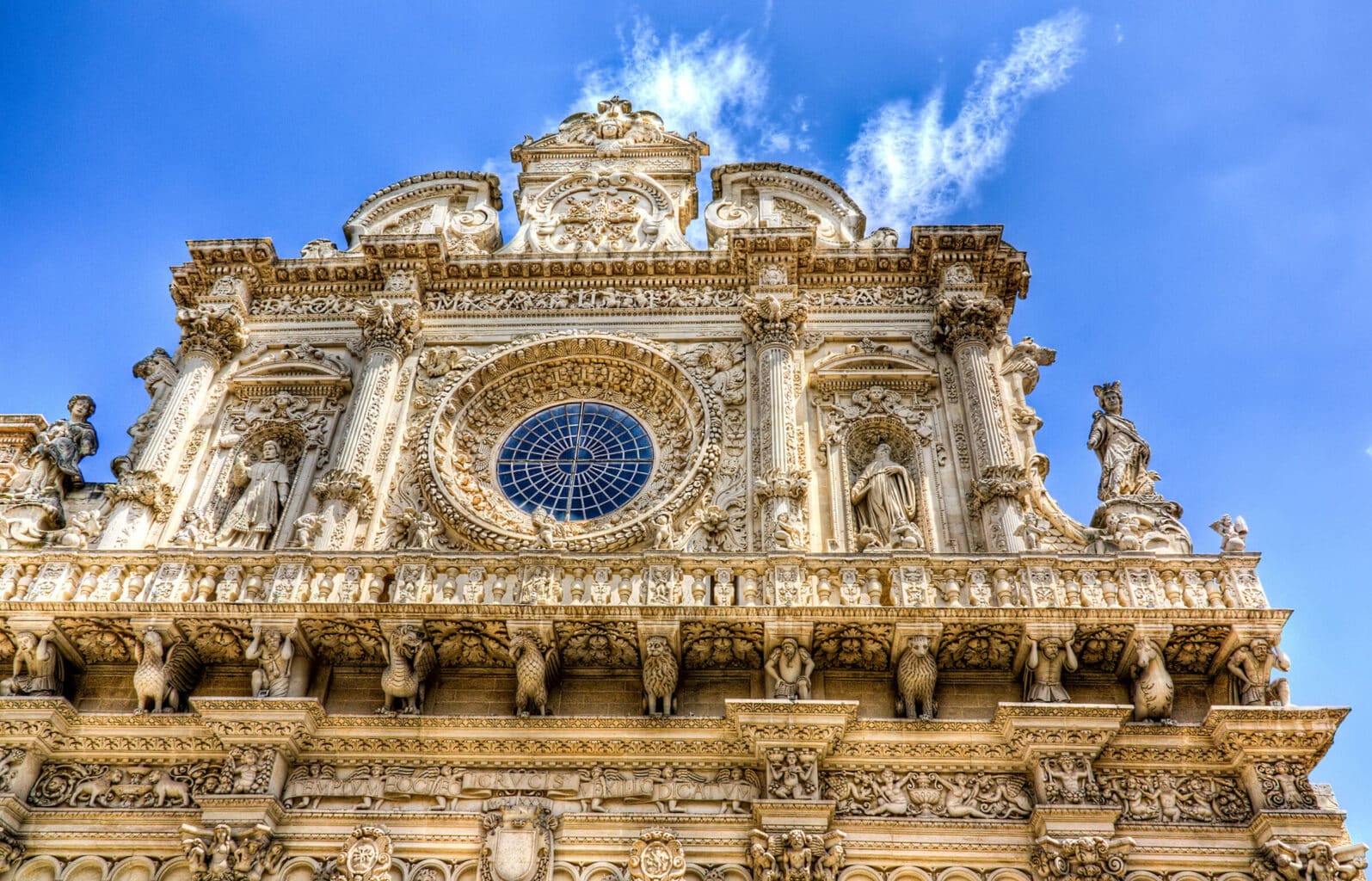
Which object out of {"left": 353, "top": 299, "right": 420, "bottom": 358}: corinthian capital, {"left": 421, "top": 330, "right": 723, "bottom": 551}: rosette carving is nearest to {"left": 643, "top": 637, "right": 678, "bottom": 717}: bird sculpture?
{"left": 421, "top": 330, "right": 723, "bottom": 551}: rosette carving

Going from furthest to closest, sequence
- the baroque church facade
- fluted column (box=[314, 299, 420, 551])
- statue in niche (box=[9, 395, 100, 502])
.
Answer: statue in niche (box=[9, 395, 100, 502]), fluted column (box=[314, 299, 420, 551]), the baroque church facade

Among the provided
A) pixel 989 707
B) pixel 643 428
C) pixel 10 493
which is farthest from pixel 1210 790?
pixel 10 493

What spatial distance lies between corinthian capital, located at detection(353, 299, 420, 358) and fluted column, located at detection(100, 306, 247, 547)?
5.92 ft

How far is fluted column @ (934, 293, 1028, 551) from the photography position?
1205 centimetres

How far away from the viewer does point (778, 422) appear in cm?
1305

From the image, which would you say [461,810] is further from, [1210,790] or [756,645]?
[1210,790]

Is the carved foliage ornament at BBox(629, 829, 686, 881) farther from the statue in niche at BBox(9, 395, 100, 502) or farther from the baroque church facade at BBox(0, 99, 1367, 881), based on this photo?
the statue in niche at BBox(9, 395, 100, 502)

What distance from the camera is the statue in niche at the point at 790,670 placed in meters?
9.96

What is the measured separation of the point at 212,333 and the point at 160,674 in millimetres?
5984

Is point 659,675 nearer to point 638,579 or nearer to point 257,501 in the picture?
point 638,579

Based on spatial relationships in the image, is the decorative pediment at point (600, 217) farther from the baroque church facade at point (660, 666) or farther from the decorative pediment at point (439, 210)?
the baroque church facade at point (660, 666)

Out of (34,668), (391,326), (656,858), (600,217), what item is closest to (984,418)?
(656,858)

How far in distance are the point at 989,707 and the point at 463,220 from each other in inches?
436

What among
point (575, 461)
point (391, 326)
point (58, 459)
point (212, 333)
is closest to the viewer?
point (58, 459)
